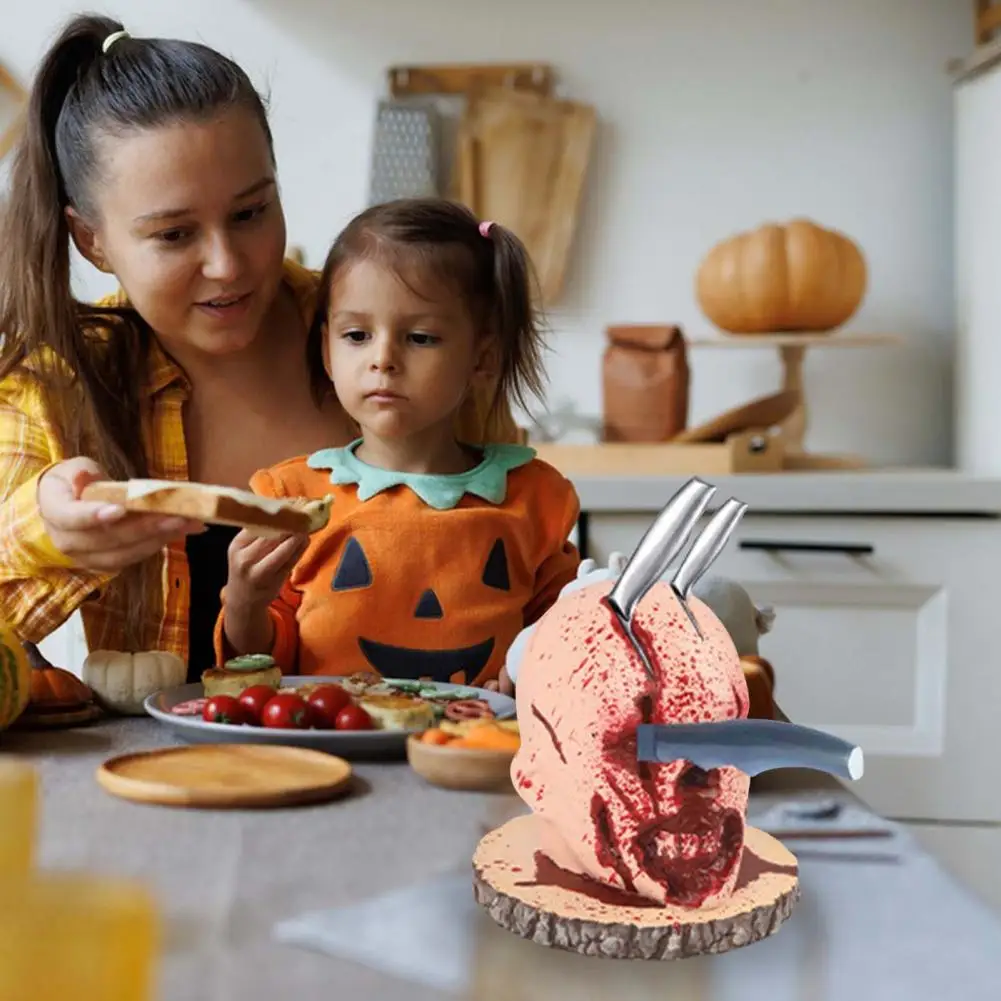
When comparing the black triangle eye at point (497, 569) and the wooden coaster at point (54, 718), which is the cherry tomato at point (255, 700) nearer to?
the wooden coaster at point (54, 718)

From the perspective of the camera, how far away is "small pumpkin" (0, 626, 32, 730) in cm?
76

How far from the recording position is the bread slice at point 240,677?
2.71 feet

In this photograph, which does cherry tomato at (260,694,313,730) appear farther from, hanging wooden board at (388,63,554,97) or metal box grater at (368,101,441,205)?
hanging wooden board at (388,63,554,97)

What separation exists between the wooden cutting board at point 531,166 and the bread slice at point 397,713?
5.52 feet

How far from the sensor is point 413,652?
1.05 metres

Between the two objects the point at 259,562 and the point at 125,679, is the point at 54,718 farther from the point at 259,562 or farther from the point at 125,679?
the point at 259,562

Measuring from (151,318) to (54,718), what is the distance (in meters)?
0.44

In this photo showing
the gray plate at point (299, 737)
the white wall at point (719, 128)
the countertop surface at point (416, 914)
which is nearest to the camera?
the countertop surface at point (416, 914)

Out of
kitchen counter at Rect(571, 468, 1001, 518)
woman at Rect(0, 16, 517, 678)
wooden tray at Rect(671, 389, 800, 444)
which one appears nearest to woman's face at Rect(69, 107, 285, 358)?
woman at Rect(0, 16, 517, 678)

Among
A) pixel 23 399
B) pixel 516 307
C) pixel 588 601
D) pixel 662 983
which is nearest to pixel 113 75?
pixel 23 399

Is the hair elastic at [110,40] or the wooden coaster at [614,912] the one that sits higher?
the hair elastic at [110,40]

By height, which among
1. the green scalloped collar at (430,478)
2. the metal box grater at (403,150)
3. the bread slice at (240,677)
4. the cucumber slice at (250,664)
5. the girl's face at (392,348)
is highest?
the metal box grater at (403,150)

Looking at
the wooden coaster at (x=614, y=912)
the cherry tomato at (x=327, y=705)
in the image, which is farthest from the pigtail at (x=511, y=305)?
the wooden coaster at (x=614, y=912)

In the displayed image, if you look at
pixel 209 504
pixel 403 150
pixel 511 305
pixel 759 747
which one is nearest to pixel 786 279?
pixel 403 150
